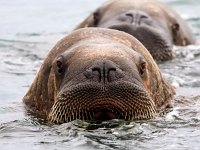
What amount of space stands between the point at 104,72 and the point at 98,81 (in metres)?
0.11

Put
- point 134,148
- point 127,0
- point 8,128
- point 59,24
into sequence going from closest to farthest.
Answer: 1. point 134,148
2. point 8,128
3. point 127,0
4. point 59,24

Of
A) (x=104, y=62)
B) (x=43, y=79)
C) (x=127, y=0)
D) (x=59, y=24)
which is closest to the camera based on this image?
(x=104, y=62)

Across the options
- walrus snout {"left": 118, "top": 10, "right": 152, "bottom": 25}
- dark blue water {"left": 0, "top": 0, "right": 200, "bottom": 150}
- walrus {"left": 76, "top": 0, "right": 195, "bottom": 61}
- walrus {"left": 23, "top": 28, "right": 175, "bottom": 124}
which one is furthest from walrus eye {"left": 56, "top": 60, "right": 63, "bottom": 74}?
walrus snout {"left": 118, "top": 10, "right": 152, "bottom": 25}

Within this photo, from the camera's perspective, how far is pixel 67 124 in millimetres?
9000

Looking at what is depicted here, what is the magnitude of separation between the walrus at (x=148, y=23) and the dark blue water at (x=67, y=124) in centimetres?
27

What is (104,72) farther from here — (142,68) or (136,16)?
(136,16)

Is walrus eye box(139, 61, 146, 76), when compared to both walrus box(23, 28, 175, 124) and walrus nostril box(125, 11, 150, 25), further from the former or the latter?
walrus nostril box(125, 11, 150, 25)

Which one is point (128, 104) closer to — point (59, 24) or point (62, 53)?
point (62, 53)

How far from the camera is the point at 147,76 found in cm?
974

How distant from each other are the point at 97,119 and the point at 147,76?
102 cm

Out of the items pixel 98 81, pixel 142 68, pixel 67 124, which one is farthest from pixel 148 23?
pixel 98 81

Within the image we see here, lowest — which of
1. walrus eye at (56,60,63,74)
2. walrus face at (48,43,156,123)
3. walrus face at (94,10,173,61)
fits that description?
walrus face at (48,43,156,123)

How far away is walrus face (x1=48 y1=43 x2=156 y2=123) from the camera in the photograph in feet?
28.7

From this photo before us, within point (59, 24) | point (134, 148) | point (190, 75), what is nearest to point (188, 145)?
point (134, 148)
